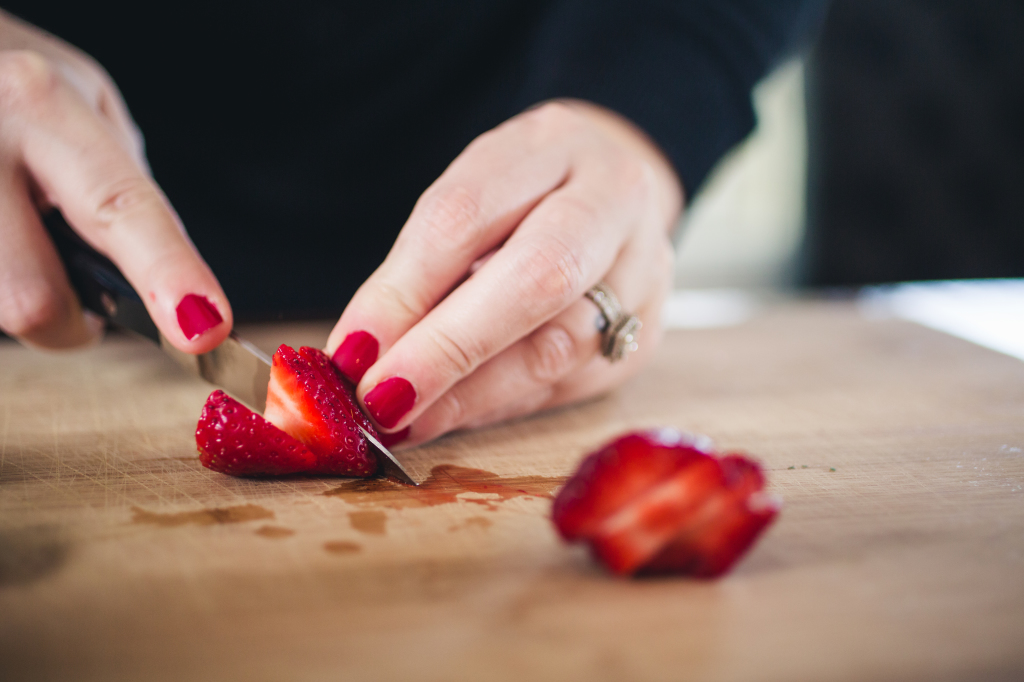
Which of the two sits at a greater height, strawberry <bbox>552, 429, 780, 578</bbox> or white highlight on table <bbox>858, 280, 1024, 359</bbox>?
white highlight on table <bbox>858, 280, 1024, 359</bbox>

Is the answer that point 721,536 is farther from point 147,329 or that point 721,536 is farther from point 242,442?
point 147,329

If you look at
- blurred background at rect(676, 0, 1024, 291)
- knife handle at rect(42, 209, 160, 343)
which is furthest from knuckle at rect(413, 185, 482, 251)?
blurred background at rect(676, 0, 1024, 291)

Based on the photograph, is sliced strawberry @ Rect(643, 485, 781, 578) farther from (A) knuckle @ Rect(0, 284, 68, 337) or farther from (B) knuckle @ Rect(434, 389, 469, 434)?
(A) knuckle @ Rect(0, 284, 68, 337)

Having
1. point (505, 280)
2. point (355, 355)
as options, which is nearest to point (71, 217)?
point (355, 355)

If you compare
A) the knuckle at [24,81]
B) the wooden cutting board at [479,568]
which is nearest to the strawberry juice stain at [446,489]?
the wooden cutting board at [479,568]

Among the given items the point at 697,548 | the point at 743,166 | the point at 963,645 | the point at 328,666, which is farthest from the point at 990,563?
the point at 743,166

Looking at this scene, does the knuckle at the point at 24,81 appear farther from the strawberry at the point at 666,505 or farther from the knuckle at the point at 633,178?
the strawberry at the point at 666,505
